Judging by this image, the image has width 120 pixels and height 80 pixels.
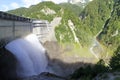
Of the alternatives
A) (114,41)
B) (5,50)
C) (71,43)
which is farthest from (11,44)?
(114,41)

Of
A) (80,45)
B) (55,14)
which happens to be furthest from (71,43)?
(55,14)

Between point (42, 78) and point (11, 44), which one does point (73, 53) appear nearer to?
point (11, 44)

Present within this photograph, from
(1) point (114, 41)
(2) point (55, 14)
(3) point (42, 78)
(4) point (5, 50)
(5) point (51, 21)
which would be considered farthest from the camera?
(1) point (114, 41)

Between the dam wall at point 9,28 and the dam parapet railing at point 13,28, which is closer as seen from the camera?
the dam wall at point 9,28

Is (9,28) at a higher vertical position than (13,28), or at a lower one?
lower

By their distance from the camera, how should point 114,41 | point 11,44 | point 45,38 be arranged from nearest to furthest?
point 11,44
point 45,38
point 114,41

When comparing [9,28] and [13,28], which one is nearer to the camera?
[9,28]

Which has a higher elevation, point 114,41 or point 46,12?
point 46,12

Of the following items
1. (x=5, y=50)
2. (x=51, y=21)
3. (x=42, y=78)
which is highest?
(x=51, y=21)

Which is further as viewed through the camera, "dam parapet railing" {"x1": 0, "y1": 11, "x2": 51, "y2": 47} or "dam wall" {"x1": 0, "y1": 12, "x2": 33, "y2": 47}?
"dam parapet railing" {"x1": 0, "y1": 11, "x2": 51, "y2": 47}

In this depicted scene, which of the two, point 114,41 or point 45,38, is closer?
point 45,38
